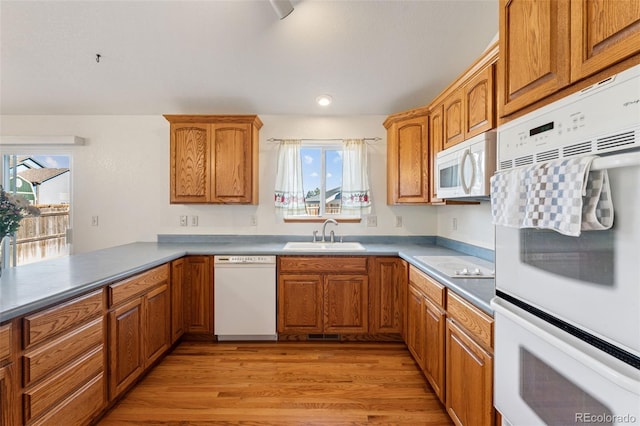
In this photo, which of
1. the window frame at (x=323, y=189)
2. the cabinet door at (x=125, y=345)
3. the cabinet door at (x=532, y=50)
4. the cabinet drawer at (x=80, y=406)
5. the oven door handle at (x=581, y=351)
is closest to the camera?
the oven door handle at (x=581, y=351)

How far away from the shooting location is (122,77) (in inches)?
106

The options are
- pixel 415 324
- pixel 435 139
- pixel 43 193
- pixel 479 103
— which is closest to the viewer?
pixel 479 103

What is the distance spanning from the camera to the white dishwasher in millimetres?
2676

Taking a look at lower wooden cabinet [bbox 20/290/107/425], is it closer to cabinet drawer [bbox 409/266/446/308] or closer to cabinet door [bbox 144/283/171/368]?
cabinet door [bbox 144/283/171/368]

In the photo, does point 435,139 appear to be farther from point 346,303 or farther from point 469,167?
point 346,303

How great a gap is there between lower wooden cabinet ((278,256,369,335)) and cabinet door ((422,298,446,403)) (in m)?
0.73

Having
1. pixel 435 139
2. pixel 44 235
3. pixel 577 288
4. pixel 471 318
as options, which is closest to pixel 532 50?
pixel 577 288

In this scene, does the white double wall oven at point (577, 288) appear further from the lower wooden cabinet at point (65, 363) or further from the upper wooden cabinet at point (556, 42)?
the lower wooden cabinet at point (65, 363)

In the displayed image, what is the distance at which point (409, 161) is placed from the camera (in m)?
2.75

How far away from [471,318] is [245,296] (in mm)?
1924

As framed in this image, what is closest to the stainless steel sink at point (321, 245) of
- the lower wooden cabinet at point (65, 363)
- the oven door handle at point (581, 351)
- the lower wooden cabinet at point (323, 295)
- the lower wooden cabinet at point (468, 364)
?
the lower wooden cabinet at point (323, 295)

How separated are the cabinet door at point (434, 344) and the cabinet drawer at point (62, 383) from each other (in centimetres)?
196

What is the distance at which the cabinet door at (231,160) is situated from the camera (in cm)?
292

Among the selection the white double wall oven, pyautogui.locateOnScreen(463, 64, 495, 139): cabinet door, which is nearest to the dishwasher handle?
pyautogui.locateOnScreen(463, 64, 495, 139): cabinet door
